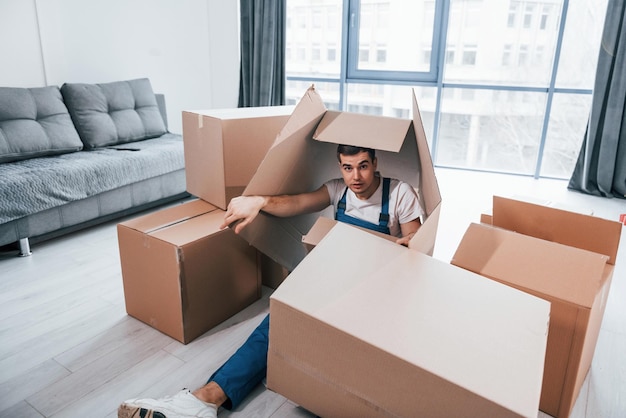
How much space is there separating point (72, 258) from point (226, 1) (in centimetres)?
318

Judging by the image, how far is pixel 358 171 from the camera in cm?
140

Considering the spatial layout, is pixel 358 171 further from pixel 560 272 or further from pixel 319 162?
pixel 560 272

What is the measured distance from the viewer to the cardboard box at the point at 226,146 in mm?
1669

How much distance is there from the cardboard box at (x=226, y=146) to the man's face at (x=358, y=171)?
1.53ft

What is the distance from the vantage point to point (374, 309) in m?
0.88

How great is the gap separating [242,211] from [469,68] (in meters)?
3.62

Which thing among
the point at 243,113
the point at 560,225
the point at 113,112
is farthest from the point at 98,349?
the point at 113,112

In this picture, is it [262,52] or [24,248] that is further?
[262,52]

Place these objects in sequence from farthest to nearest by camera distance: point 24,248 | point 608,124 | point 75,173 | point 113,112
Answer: point 608,124
point 113,112
point 75,173
point 24,248

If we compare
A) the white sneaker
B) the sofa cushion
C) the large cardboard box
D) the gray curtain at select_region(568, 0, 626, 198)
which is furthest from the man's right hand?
the gray curtain at select_region(568, 0, 626, 198)

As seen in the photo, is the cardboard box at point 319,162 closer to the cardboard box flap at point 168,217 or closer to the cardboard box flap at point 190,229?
the cardboard box flap at point 190,229

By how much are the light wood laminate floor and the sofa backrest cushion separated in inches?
26.3

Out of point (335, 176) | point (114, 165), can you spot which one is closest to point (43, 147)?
point (114, 165)

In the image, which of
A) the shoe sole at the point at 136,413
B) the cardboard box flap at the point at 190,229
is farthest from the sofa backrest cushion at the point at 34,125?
the shoe sole at the point at 136,413
